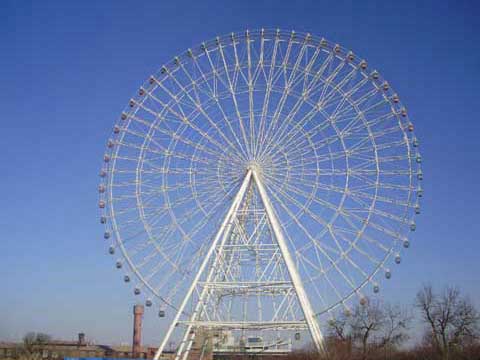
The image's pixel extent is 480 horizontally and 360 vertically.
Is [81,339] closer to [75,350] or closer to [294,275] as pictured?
[75,350]

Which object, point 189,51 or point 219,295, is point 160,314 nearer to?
point 219,295

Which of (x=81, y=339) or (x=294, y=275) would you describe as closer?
(x=294, y=275)

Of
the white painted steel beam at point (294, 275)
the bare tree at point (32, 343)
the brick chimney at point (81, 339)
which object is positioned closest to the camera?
the white painted steel beam at point (294, 275)

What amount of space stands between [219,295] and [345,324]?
29.7 meters

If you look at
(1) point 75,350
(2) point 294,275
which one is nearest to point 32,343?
(1) point 75,350

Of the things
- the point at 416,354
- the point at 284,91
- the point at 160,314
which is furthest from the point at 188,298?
the point at 416,354

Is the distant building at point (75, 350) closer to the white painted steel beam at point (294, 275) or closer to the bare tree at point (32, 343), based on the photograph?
the bare tree at point (32, 343)

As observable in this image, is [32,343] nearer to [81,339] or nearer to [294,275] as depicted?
[81,339]

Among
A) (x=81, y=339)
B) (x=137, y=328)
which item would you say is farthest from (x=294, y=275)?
(x=81, y=339)

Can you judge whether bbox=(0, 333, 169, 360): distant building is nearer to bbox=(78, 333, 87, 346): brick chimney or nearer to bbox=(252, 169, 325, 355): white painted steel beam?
bbox=(78, 333, 87, 346): brick chimney

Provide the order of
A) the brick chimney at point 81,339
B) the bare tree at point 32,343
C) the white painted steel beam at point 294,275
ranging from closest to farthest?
the white painted steel beam at point 294,275 → the bare tree at point 32,343 → the brick chimney at point 81,339

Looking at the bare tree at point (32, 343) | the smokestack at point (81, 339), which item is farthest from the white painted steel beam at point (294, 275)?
the smokestack at point (81, 339)

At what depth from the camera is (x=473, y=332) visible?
204 ft

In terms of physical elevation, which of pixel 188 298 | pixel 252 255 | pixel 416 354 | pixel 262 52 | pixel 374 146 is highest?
pixel 262 52
